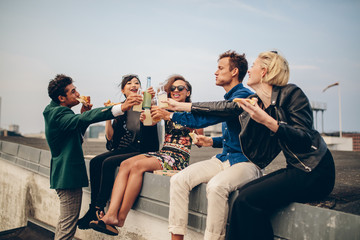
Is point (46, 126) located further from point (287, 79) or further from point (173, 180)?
point (287, 79)

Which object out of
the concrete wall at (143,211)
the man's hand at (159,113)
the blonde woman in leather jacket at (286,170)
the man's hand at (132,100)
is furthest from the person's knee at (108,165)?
the blonde woman in leather jacket at (286,170)

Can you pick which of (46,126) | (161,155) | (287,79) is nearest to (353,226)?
(287,79)

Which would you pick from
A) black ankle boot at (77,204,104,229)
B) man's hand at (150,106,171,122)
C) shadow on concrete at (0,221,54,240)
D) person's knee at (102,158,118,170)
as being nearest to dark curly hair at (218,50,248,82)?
man's hand at (150,106,171,122)

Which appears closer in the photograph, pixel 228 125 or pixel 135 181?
pixel 228 125

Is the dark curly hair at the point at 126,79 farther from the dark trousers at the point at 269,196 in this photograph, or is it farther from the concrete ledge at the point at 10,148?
the concrete ledge at the point at 10,148

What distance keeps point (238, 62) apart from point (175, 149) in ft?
4.77

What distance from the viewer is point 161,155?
426 centimetres

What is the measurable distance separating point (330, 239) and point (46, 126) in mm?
3506

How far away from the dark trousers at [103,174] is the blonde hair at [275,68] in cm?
244

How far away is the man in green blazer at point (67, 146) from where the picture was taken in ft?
13.0

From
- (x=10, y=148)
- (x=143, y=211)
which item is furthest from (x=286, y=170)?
(x=10, y=148)

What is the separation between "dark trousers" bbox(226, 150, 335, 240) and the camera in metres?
2.39

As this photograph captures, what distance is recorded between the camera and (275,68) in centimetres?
281

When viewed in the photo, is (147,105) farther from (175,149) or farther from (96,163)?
(96,163)
